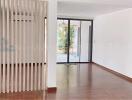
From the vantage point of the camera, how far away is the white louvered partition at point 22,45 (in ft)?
16.5

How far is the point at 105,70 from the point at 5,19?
5.14 meters

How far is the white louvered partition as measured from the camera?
5.03 metres

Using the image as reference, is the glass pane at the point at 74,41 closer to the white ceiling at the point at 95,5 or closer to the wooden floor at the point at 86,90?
the white ceiling at the point at 95,5

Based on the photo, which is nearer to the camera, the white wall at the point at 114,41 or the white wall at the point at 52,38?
the white wall at the point at 52,38

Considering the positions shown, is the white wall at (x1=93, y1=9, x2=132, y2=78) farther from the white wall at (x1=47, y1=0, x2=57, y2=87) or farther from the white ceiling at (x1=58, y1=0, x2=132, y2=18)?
the white wall at (x1=47, y1=0, x2=57, y2=87)

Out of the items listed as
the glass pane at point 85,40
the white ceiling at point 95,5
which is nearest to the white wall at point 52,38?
the white ceiling at point 95,5

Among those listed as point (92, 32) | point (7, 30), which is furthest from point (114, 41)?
point (7, 30)

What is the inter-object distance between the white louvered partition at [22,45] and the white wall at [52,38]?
0.53 feet

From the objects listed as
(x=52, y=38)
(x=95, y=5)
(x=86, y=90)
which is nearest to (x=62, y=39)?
(x=95, y=5)

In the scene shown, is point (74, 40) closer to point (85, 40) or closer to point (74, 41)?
point (74, 41)

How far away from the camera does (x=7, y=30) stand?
198 inches

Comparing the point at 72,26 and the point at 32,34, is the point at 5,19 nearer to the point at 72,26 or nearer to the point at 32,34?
the point at 32,34

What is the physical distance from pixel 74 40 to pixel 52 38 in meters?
5.11

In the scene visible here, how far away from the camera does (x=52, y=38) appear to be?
5.34m
